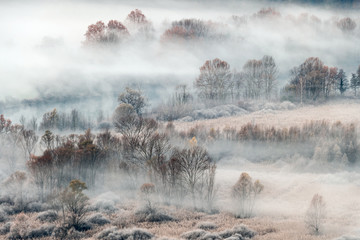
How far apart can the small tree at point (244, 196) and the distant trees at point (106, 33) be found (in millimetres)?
57938

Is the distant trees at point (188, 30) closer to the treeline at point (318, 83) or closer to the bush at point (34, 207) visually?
the treeline at point (318, 83)

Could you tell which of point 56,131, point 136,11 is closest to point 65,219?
point 56,131

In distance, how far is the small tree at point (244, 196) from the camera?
35.6 m

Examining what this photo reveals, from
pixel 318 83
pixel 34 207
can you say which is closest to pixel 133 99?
pixel 318 83

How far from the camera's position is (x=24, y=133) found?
4978cm

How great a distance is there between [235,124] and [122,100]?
18.4 m

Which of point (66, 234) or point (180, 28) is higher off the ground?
point (180, 28)

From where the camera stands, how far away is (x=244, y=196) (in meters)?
36.3

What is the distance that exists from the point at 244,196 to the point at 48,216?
1554cm

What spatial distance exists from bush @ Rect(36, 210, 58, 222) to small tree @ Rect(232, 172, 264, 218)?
14214 millimetres

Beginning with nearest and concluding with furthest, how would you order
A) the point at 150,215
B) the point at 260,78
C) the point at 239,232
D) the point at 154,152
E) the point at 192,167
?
the point at 239,232
the point at 150,215
the point at 192,167
the point at 154,152
the point at 260,78

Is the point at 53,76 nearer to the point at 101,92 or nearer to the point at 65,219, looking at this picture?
the point at 101,92

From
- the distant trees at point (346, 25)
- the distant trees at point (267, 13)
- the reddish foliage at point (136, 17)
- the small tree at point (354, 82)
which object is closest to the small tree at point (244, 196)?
the small tree at point (354, 82)

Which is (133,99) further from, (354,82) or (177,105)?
(354,82)
